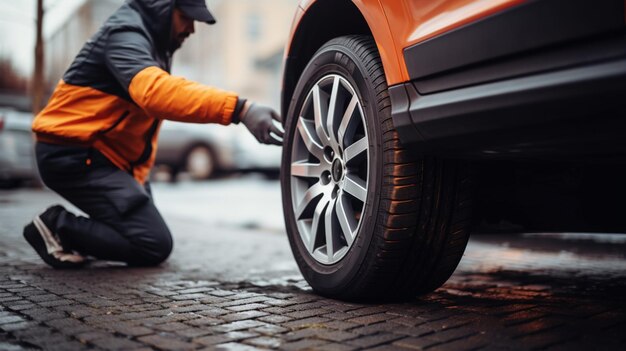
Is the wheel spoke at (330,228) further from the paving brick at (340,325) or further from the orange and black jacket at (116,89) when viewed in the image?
the orange and black jacket at (116,89)

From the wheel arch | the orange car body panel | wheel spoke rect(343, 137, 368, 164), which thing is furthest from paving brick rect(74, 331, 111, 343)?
the wheel arch

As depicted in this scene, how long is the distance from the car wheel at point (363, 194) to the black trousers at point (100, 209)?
1172mm

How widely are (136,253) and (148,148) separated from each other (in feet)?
2.05

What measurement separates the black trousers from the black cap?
91 cm

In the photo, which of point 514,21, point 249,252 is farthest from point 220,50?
point 514,21

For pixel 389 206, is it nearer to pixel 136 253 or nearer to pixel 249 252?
pixel 136 253

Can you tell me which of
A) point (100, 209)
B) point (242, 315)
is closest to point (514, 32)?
point (242, 315)

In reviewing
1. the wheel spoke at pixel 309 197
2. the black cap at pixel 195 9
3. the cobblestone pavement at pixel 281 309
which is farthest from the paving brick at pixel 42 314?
the black cap at pixel 195 9

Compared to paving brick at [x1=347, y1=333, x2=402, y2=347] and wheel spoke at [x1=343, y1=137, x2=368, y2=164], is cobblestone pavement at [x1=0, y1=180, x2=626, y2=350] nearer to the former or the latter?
paving brick at [x1=347, y1=333, x2=402, y2=347]

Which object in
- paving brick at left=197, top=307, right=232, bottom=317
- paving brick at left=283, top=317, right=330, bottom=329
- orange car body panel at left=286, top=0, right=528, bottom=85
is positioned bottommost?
paving brick at left=197, top=307, right=232, bottom=317

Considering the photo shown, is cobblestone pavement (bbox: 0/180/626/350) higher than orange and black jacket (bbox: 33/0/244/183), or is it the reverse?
orange and black jacket (bbox: 33/0/244/183)

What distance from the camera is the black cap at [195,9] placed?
361 centimetres

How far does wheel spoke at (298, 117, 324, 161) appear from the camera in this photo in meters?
2.61

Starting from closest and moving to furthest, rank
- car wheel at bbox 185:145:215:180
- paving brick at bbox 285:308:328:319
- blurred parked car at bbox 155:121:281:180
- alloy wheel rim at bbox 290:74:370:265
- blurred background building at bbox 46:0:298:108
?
paving brick at bbox 285:308:328:319, alloy wheel rim at bbox 290:74:370:265, blurred parked car at bbox 155:121:281:180, car wheel at bbox 185:145:215:180, blurred background building at bbox 46:0:298:108
